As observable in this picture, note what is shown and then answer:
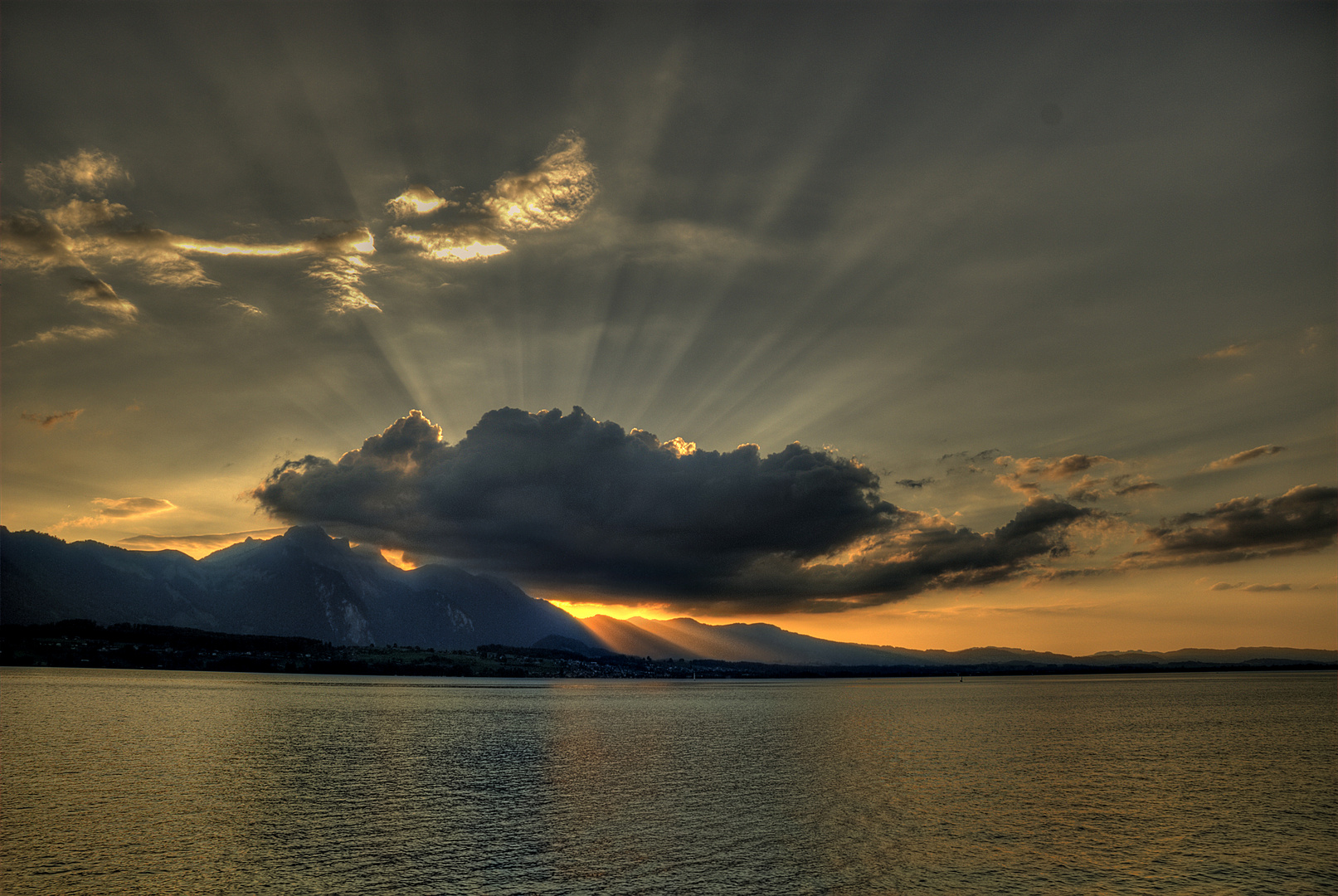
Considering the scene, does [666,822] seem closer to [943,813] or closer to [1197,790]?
[943,813]

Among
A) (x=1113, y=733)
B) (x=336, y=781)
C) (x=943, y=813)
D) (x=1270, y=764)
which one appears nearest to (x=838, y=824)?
(x=943, y=813)

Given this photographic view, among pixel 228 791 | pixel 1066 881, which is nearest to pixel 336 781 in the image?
pixel 228 791

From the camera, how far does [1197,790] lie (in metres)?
78.2

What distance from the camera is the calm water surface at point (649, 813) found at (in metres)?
46.7

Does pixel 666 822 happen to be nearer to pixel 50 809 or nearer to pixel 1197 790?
pixel 50 809

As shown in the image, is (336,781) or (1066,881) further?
(336,781)

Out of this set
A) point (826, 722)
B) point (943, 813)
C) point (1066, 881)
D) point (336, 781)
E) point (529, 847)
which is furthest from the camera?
point (826, 722)

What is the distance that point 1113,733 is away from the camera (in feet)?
460

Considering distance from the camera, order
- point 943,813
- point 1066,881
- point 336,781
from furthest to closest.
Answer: point 336,781, point 943,813, point 1066,881

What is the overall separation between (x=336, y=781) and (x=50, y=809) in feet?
77.5

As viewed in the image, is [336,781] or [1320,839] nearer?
[1320,839]

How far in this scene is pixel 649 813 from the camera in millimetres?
64312

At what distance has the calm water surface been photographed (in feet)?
153

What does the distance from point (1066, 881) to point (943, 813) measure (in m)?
19.0
